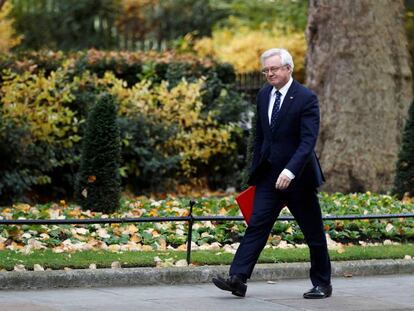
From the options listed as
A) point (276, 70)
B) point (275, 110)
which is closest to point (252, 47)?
point (275, 110)

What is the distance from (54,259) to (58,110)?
23.9ft

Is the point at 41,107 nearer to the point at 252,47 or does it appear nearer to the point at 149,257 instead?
the point at 149,257

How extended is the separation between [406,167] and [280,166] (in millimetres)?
7231

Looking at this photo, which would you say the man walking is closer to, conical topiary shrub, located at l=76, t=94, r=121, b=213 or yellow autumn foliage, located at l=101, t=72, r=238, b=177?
conical topiary shrub, located at l=76, t=94, r=121, b=213

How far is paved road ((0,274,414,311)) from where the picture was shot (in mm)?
8047

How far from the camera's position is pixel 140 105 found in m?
17.9

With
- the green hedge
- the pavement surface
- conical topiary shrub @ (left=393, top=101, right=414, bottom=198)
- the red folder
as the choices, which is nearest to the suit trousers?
the red folder

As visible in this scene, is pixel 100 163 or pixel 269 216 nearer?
pixel 269 216

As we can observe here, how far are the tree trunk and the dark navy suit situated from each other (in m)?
8.71

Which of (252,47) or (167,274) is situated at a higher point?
(252,47)

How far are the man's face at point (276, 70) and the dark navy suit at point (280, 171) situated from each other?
0.13 meters

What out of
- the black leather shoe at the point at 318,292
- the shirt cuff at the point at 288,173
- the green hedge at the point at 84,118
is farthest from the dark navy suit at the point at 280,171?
the green hedge at the point at 84,118

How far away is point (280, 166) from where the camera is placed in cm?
845

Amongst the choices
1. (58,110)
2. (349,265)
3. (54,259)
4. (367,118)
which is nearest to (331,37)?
(367,118)
